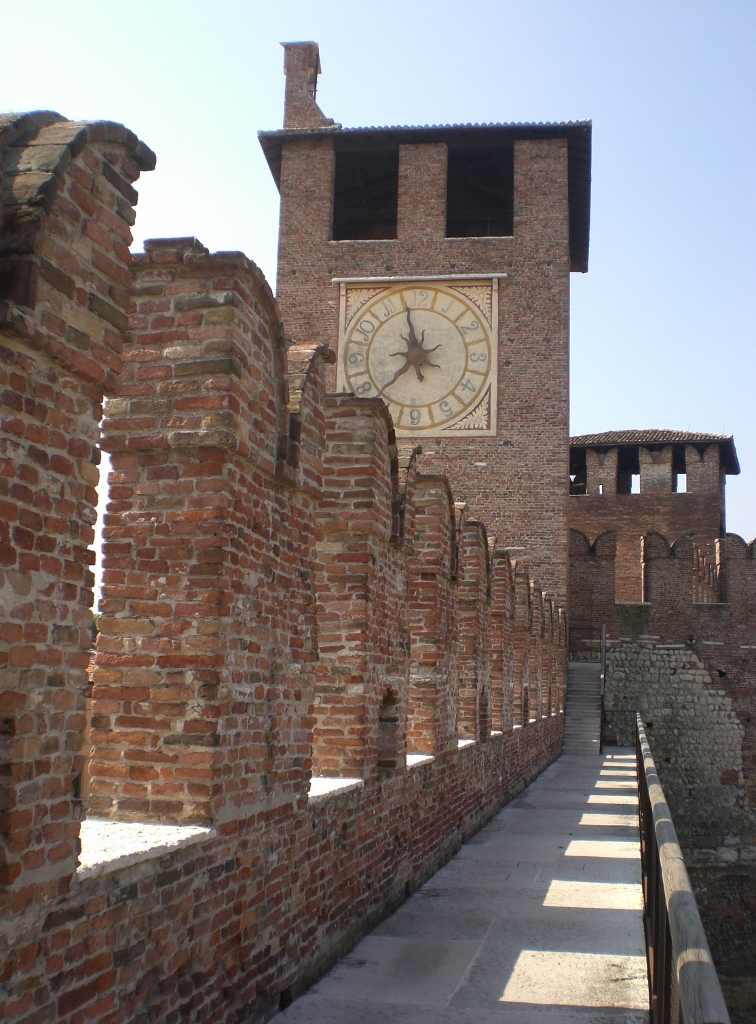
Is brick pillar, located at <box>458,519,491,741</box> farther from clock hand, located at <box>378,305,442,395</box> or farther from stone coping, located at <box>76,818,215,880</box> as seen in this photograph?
clock hand, located at <box>378,305,442,395</box>

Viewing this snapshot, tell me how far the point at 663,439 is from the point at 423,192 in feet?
64.5

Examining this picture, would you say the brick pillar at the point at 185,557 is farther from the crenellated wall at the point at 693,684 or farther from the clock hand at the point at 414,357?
the crenellated wall at the point at 693,684

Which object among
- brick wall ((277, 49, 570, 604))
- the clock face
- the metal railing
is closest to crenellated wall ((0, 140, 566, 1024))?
the metal railing

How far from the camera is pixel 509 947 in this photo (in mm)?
5773

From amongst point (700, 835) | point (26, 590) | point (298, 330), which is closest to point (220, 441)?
point (26, 590)

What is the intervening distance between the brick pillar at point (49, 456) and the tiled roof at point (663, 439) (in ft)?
119

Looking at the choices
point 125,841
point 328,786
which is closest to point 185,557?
point 125,841

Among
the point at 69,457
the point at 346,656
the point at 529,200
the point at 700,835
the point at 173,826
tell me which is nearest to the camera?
the point at 69,457

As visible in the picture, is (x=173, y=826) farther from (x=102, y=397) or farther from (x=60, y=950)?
(x=102, y=397)

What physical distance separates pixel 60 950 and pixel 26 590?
1052 millimetres

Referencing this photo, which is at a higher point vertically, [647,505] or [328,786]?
[647,505]

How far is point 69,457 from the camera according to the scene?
3018mm

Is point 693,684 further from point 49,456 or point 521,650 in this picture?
point 49,456

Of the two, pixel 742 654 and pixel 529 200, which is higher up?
pixel 529 200
